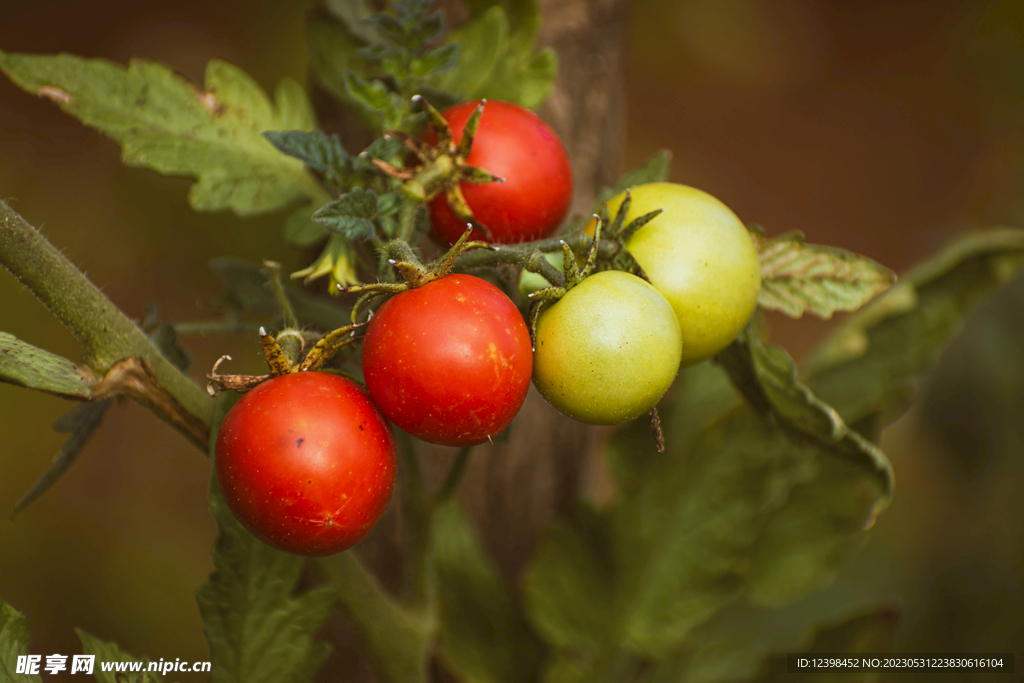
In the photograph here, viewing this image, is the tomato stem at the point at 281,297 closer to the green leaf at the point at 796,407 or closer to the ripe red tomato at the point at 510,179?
the ripe red tomato at the point at 510,179

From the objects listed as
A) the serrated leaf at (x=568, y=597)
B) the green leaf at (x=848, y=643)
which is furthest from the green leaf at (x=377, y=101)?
the green leaf at (x=848, y=643)

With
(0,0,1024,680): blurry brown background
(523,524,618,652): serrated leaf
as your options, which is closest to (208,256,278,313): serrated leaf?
(523,524,618,652): serrated leaf

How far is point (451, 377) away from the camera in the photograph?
369 millimetres

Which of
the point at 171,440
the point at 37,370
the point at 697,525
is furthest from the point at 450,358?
the point at 171,440

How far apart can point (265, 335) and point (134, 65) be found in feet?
1.03

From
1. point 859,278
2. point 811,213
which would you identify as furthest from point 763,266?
point 811,213

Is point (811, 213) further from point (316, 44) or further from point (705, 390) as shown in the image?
point (316, 44)

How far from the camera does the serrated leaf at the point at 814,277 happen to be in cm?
53

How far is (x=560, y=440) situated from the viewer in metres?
0.86

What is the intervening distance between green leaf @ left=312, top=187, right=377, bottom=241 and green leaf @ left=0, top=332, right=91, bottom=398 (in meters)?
0.19

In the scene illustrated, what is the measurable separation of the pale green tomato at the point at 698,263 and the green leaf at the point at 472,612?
1.48 ft

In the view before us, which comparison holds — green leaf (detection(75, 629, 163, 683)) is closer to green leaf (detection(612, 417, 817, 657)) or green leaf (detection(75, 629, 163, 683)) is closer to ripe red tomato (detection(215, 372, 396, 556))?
ripe red tomato (detection(215, 372, 396, 556))

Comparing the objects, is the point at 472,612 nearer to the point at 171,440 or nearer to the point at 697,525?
the point at 697,525

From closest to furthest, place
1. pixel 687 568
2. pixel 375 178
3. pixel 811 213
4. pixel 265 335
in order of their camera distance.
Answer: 1. pixel 265 335
2. pixel 375 178
3. pixel 687 568
4. pixel 811 213
